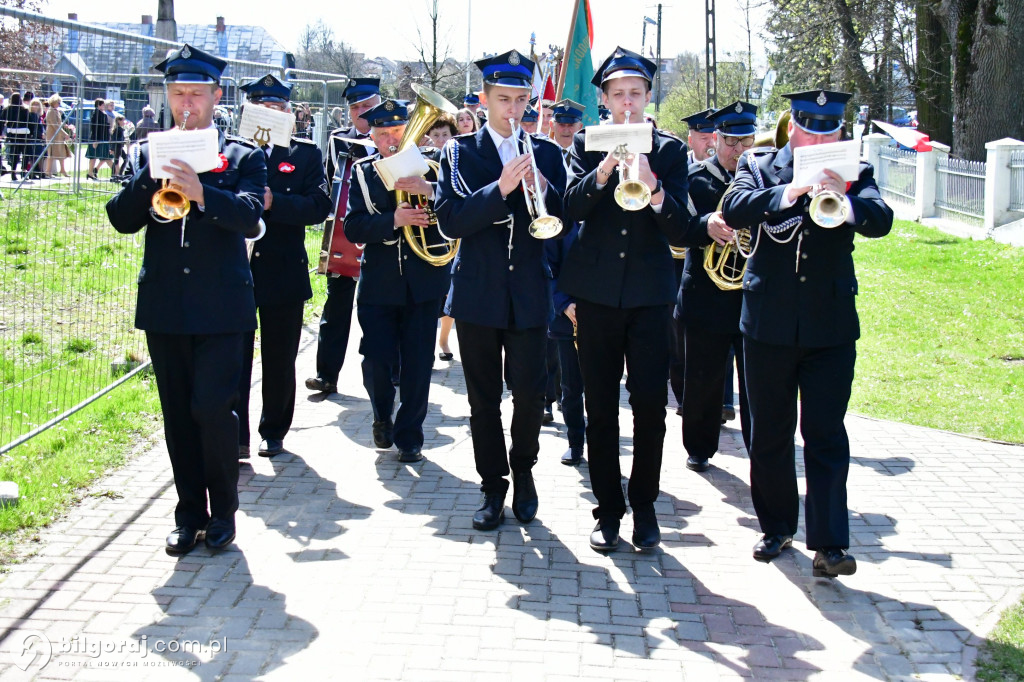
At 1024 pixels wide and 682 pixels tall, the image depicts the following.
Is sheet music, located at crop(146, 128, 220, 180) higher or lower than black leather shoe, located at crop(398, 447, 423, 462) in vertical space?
higher

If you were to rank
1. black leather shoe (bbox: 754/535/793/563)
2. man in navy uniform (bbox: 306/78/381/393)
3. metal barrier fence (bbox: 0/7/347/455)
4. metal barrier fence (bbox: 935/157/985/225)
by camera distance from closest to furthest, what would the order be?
1. black leather shoe (bbox: 754/535/793/563)
2. metal barrier fence (bbox: 0/7/347/455)
3. man in navy uniform (bbox: 306/78/381/393)
4. metal barrier fence (bbox: 935/157/985/225)

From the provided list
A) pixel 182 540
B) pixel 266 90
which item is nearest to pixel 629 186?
pixel 182 540

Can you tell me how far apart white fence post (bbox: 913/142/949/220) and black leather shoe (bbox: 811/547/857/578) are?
1928cm

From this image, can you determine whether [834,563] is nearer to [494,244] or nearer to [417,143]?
[494,244]

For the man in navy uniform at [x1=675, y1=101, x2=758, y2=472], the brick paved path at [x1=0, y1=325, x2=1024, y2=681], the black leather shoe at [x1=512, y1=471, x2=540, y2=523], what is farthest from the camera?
the man in navy uniform at [x1=675, y1=101, x2=758, y2=472]

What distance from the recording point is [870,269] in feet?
55.8

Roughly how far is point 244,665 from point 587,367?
230cm

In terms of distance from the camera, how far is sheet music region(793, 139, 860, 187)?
4652mm

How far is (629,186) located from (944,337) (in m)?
7.85

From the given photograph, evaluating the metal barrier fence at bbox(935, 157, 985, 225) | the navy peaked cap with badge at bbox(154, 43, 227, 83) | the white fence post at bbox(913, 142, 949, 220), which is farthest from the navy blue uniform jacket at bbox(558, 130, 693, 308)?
the white fence post at bbox(913, 142, 949, 220)

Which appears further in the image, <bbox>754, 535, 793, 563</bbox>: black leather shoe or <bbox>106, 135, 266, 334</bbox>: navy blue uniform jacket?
<bbox>754, 535, 793, 563</bbox>: black leather shoe

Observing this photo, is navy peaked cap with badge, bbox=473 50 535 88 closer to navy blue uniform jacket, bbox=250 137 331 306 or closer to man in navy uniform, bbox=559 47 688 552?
man in navy uniform, bbox=559 47 688 552

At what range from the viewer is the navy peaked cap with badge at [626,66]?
5113mm

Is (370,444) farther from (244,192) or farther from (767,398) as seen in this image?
(767,398)
